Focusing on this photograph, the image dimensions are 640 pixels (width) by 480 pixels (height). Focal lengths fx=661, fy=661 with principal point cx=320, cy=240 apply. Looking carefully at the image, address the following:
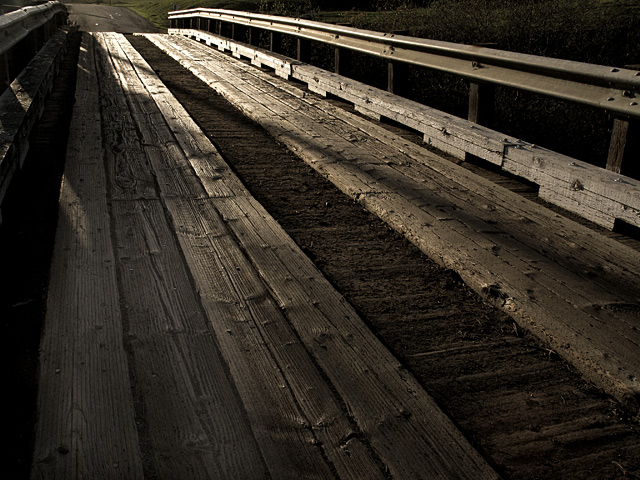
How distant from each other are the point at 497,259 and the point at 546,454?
135cm

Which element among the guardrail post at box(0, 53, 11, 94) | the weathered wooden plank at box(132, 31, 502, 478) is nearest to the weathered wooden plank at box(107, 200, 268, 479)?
the weathered wooden plank at box(132, 31, 502, 478)

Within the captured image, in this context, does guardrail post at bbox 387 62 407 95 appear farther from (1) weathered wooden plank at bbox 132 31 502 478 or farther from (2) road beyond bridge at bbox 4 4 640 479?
(1) weathered wooden plank at bbox 132 31 502 478

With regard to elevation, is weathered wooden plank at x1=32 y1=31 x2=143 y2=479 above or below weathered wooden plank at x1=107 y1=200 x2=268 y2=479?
above

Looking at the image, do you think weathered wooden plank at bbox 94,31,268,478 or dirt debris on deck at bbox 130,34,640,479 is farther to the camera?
dirt debris on deck at bbox 130,34,640,479

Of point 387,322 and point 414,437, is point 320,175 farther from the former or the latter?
point 414,437

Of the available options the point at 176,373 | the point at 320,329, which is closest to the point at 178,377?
the point at 176,373

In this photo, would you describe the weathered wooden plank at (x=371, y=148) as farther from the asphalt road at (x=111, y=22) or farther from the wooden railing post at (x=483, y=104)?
the asphalt road at (x=111, y=22)

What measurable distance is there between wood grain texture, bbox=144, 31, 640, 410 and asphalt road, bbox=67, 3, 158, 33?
35.4m

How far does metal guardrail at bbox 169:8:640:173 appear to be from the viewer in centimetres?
381

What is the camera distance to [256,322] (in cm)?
257

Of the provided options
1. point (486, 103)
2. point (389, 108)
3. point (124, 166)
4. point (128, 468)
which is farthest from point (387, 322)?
point (389, 108)

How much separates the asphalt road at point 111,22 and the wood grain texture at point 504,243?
35433mm

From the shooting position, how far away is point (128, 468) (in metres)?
1.76

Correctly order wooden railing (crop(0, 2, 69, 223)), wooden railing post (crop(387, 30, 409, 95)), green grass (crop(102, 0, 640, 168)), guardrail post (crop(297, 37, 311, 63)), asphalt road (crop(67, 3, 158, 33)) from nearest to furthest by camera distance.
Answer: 1. wooden railing (crop(0, 2, 69, 223))
2. wooden railing post (crop(387, 30, 409, 95))
3. green grass (crop(102, 0, 640, 168))
4. guardrail post (crop(297, 37, 311, 63))
5. asphalt road (crop(67, 3, 158, 33))
